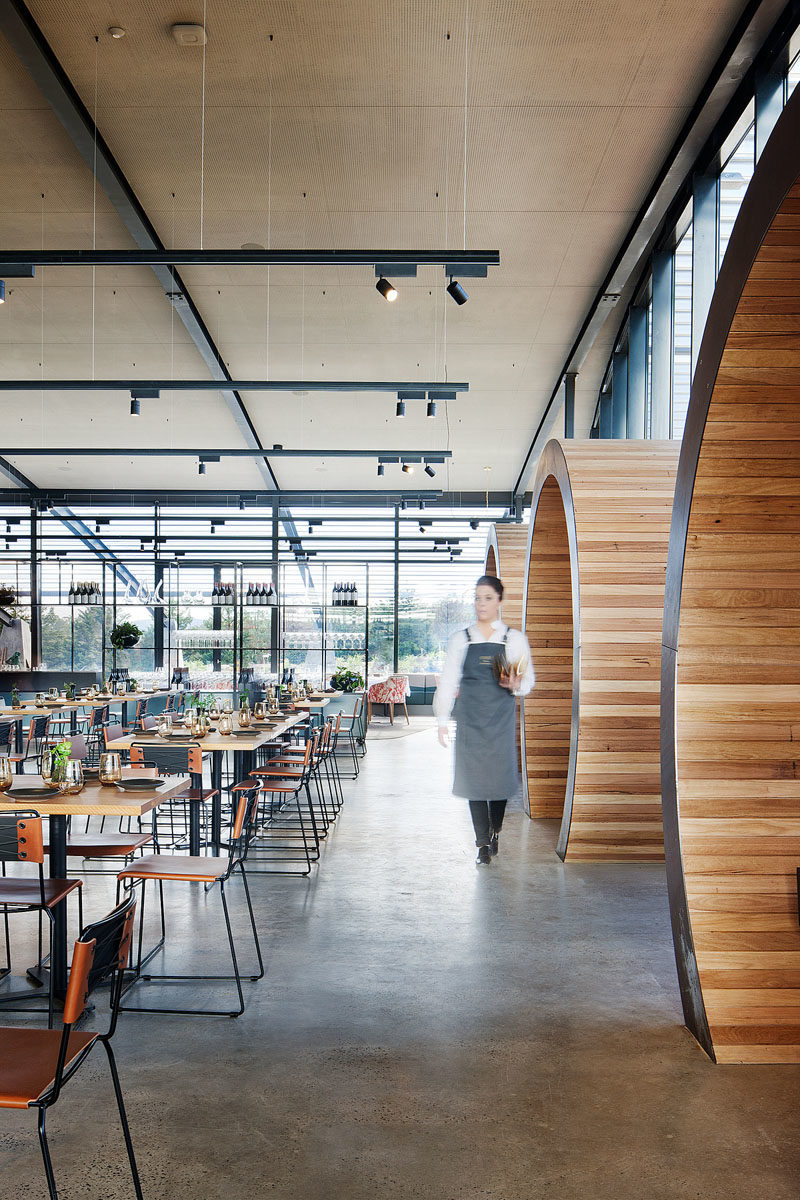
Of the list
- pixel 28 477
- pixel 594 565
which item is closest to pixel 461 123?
pixel 594 565

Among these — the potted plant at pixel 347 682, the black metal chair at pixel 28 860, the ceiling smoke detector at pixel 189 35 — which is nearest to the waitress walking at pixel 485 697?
the black metal chair at pixel 28 860

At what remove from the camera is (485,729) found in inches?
212

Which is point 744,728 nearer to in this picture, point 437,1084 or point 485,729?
point 437,1084

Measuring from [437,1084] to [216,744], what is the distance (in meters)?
2.93

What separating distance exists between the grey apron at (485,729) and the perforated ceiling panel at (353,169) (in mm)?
4518

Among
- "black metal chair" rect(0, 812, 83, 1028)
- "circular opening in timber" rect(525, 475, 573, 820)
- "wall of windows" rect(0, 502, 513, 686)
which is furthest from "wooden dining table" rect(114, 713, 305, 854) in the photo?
"wall of windows" rect(0, 502, 513, 686)

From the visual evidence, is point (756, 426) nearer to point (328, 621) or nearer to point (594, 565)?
point (594, 565)

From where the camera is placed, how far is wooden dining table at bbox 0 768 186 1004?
3.45 metres

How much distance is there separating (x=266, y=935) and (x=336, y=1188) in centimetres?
211

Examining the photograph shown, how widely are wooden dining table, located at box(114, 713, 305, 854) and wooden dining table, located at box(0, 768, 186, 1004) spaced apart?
123 cm

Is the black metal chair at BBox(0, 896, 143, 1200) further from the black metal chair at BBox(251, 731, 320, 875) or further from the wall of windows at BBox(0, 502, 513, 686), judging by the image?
the wall of windows at BBox(0, 502, 513, 686)

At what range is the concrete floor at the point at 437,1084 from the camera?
2.53 meters

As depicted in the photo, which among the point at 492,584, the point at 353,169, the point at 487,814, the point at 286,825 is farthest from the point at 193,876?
the point at 353,169

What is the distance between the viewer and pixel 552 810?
7.52 metres
